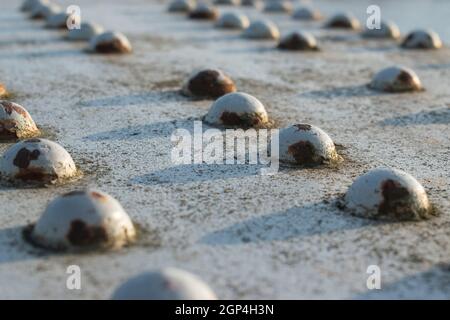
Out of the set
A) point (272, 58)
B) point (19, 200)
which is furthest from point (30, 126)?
point (272, 58)

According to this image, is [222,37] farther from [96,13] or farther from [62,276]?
[62,276]

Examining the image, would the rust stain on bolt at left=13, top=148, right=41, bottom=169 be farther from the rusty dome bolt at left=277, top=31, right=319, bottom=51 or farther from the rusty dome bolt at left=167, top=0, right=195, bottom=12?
the rusty dome bolt at left=167, top=0, right=195, bottom=12

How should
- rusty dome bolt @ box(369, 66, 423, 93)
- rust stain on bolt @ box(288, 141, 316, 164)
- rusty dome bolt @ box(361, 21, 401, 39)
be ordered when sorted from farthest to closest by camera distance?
rusty dome bolt @ box(361, 21, 401, 39), rusty dome bolt @ box(369, 66, 423, 93), rust stain on bolt @ box(288, 141, 316, 164)

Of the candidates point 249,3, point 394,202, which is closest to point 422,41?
point 249,3

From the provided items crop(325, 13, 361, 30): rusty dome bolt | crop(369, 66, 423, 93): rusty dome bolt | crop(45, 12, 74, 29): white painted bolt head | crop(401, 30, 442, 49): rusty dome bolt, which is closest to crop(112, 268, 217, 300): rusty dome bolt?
crop(369, 66, 423, 93): rusty dome bolt

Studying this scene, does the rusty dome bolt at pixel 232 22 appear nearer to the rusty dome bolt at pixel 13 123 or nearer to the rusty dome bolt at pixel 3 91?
the rusty dome bolt at pixel 3 91

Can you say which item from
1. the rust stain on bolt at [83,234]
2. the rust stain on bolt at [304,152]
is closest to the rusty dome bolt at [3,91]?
the rust stain on bolt at [304,152]
